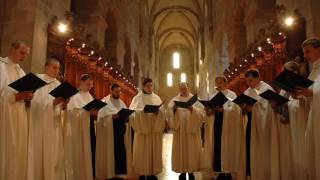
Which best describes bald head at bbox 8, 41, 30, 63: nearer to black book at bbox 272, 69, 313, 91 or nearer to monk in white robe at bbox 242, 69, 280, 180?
black book at bbox 272, 69, 313, 91

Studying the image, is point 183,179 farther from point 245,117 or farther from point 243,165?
point 245,117

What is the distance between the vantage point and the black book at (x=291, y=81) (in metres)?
4.16

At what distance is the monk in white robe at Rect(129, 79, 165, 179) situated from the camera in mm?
6742

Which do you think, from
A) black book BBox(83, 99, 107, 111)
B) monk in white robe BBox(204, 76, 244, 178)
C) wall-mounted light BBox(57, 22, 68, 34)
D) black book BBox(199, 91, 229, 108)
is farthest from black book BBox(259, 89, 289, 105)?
wall-mounted light BBox(57, 22, 68, 34)

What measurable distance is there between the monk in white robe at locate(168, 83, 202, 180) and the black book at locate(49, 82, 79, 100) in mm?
2505

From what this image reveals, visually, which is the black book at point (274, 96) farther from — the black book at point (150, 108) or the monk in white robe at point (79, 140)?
the monk in white robe at point (79, 140)

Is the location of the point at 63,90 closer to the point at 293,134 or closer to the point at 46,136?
the point at 46,136

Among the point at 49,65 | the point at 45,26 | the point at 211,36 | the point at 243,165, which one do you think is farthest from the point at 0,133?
the point at 211,36

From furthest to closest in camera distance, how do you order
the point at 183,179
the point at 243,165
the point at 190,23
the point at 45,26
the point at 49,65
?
the point at 190,23, the point at 45,26, the point at 183,179, the point at 243,165, the point at 49,65

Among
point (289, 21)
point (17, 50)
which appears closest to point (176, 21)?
point (289, 21)

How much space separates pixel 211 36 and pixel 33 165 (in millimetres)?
21662

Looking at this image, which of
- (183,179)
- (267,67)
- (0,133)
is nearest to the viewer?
(0,133)

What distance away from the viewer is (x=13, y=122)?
448 cm

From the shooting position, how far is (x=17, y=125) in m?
4.55
